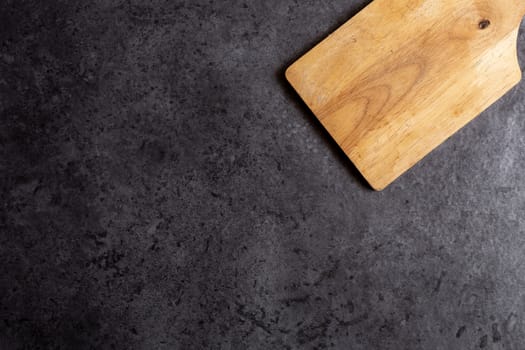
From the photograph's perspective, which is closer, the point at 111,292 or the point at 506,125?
the point at 111,292

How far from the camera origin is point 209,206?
1470 mm

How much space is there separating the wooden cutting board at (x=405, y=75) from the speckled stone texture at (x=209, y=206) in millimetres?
75

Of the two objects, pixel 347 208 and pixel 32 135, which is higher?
pixel 32 135

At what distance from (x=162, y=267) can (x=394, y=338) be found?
63cm

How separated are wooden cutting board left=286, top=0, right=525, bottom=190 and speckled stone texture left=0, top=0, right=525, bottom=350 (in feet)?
0.25

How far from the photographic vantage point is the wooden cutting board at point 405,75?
4.75ft

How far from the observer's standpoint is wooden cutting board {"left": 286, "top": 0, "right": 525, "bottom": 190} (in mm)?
1448

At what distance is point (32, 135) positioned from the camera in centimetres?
144

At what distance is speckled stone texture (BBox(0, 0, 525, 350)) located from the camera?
4.70ft

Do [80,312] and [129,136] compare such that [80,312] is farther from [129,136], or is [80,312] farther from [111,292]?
[129,136]

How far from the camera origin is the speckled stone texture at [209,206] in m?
1.43

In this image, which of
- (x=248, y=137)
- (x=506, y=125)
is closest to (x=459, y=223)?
(x=506, y=125)

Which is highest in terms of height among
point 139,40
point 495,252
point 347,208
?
point 139,40

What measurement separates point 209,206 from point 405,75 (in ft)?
1.97
